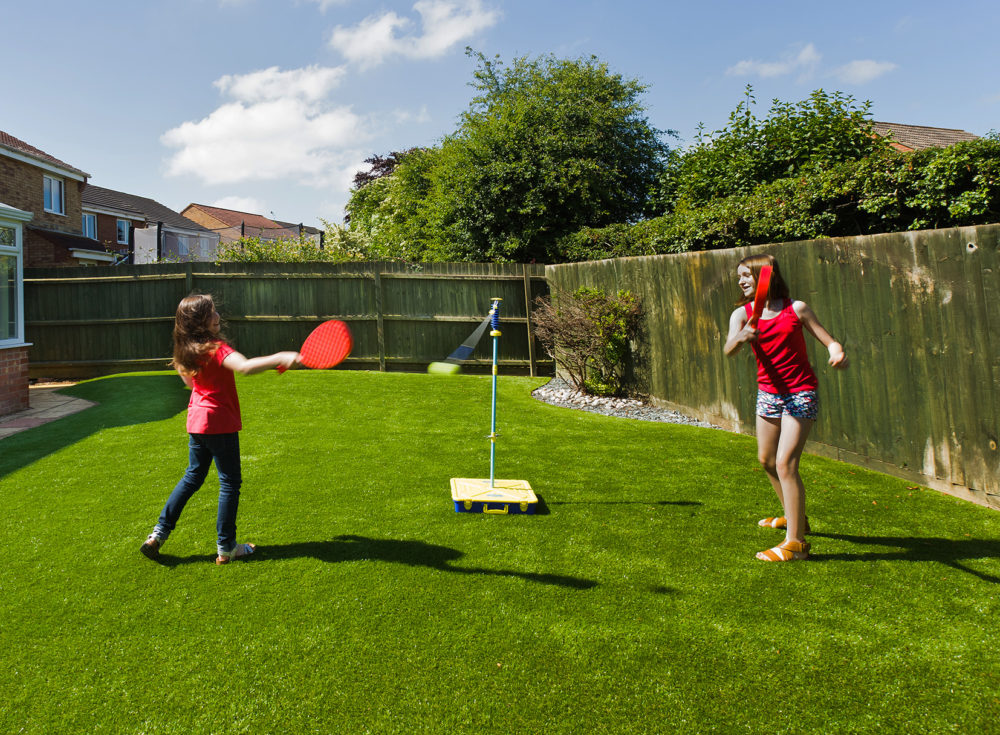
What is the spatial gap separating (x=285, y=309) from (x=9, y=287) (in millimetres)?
4720

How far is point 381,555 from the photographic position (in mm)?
4336

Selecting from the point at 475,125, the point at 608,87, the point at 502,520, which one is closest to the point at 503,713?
the point at 502,520

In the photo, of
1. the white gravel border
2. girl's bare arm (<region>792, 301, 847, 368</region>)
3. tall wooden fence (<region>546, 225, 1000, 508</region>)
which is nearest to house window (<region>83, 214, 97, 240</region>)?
the white gravel border

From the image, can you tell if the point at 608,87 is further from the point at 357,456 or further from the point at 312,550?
the point at 312,550

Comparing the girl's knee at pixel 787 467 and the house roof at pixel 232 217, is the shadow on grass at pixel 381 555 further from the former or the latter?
the house roof at pixel 232 217

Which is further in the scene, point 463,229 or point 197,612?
point 463,229

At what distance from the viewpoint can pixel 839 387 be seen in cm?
640

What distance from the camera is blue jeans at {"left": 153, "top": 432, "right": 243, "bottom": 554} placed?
4.13 m

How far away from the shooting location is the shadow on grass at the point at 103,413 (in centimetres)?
734

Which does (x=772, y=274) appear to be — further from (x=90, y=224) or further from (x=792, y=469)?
(x=90, y=224)

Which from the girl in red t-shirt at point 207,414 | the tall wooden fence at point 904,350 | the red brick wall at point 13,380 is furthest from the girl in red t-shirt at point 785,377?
the red brick wall at point 13,380

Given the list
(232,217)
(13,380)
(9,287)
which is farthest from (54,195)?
(232,217)

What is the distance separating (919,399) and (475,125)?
59.5 ft

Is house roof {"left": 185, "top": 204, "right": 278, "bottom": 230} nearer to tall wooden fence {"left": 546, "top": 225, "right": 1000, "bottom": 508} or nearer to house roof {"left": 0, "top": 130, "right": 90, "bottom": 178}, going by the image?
house roof {"left": 0, "top": 130, "right": 90, "bottom": 178}
